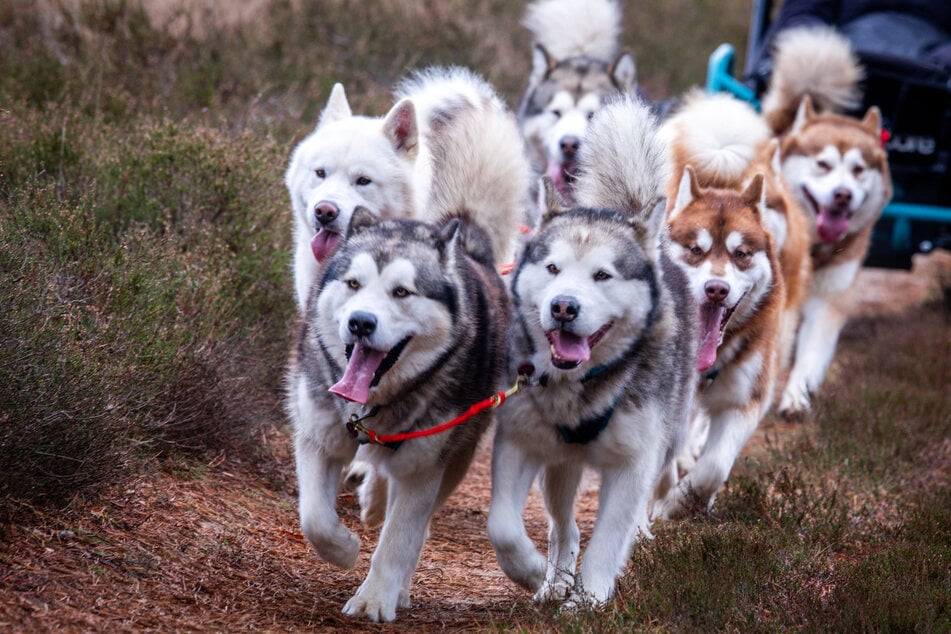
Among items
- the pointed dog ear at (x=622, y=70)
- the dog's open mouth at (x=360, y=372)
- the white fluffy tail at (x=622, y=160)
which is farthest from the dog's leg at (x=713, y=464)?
the pointed dog ear at (x=622, y=70)

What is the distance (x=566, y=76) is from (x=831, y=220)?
218 cm

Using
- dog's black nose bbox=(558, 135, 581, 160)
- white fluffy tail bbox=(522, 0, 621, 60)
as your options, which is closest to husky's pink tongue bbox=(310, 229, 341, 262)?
dog's black nose bbox=(558, 135, 581, 160)

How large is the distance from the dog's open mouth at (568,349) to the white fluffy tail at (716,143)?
225 cm

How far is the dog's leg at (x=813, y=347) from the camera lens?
7602 millimetres

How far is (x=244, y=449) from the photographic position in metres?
5.20

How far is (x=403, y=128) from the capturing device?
5.36 meters

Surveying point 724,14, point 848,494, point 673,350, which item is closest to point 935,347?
point 848,494

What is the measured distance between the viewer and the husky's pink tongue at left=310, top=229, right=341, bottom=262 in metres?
4.82

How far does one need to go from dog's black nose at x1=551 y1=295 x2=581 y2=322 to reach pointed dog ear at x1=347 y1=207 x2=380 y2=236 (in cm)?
77

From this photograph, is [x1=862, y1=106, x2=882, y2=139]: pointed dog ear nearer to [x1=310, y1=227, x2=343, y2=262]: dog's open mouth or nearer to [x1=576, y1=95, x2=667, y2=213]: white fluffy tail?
[x1=576, y1=95, x2=667, y2=213]: white fluffy tail

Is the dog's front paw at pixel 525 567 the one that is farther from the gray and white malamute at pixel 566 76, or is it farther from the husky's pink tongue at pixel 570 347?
the gray and white malamute at pixel 566 76

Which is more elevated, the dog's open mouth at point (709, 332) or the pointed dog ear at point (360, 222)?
the pointed dog ear at point (360, 222)

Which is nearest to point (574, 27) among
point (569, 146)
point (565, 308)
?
point (569, 146)

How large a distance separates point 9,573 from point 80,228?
1.73m
